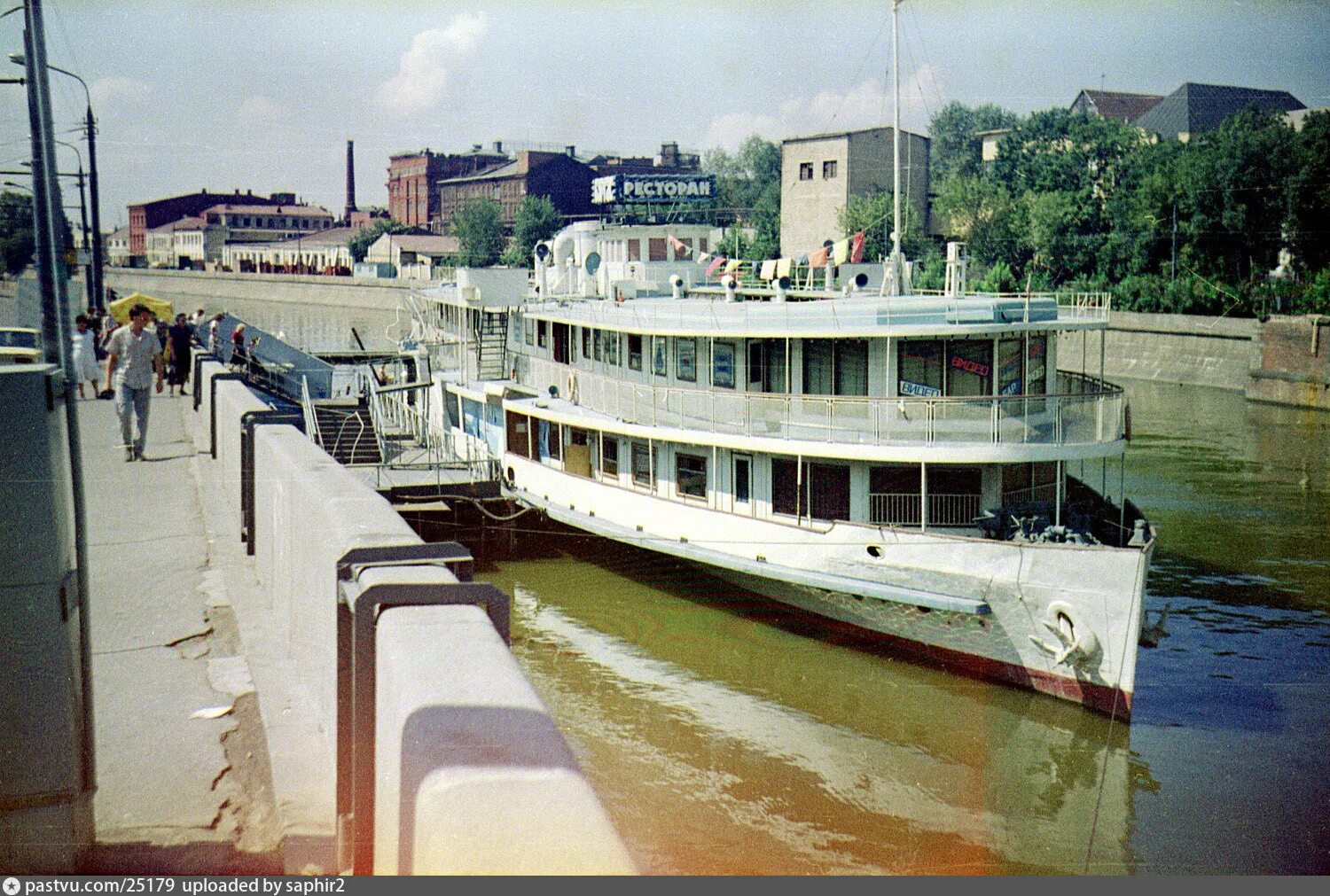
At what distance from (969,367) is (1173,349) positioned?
2840 cm

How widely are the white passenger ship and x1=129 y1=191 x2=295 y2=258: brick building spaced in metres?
33.9

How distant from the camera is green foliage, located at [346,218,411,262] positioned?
3229cm

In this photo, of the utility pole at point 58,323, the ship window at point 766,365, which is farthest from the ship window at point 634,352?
the utility pole at point 58,323

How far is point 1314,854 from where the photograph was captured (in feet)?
28.5

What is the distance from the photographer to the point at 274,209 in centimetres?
5116

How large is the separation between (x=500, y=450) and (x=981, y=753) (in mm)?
10254

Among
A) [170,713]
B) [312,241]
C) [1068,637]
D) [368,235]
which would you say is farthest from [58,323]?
[312,241]

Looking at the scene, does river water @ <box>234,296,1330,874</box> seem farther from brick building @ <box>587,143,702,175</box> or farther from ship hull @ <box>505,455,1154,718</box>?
brick building @ <box>587,143,702,175</box>

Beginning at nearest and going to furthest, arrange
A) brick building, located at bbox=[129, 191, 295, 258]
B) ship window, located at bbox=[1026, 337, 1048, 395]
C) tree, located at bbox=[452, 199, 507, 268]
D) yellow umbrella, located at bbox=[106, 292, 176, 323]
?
ship window, located at bbox=[1026, 337, 1048, 395] < yellow umbrella, located at bbox=[106, 292, 176, 323] < tree, located at bbox=[452, 199, 507, 268] < brick building, located at bbox=[129, 191, 295, 258]

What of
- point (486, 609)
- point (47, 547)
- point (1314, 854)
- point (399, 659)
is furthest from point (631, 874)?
point (1314, 854)

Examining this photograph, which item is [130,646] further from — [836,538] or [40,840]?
[836,538]

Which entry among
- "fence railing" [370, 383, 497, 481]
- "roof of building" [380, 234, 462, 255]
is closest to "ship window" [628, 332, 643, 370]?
"fence railing" [370, 383, 497, 481]

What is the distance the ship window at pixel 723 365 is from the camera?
1469 centimetres

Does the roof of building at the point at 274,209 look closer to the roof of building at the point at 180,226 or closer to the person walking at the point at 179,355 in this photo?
the roof of building at the point at 180,226
